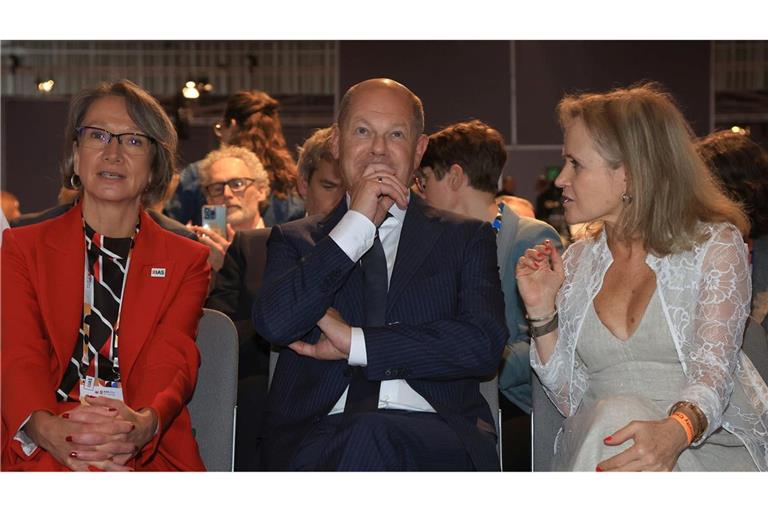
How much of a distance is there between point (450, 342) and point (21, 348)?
1.18 m

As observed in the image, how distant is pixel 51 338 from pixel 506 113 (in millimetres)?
8070

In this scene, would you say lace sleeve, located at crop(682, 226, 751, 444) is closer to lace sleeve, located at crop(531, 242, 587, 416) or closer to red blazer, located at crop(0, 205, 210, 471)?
lace sleeve, located at crop(531, 242, 587, 416)

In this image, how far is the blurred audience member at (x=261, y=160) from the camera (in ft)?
17.8

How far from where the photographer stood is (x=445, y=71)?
10.4 metres

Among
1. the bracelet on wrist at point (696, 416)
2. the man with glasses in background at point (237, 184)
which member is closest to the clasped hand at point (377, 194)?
the bracelet on wrist at point (696, 416)

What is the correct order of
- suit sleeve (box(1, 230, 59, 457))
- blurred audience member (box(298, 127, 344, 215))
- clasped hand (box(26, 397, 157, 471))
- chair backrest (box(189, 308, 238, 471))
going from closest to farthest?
1. clasped hand (box(26, 397, 157, 471))
2. suit sleeve (box(1, 230, 59, 457))
3. chair backrest (box(189, 308, 238, 471))
4. blurred audience member (box(298, 127, 344, 215))

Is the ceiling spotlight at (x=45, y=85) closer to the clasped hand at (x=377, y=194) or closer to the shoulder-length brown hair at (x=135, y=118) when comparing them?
the shoulder-length brown hair at (x=135, y=118)

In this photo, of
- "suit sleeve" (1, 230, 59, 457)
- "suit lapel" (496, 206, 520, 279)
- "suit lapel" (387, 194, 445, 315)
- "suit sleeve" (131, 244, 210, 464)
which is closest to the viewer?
"suit sleeve" (1, 230, 59, 457)

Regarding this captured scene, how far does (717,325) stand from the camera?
2635 millimetres

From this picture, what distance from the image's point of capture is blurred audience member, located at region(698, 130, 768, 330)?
3.91 m

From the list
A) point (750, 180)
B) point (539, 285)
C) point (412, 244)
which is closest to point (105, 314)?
point (412, 244)

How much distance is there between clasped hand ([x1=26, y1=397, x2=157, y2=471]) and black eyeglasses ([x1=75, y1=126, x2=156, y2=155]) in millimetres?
818

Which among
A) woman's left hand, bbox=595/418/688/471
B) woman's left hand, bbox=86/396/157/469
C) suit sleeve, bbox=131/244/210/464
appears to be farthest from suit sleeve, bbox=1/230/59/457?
woman's left hand, bbox=595/418/688/471
